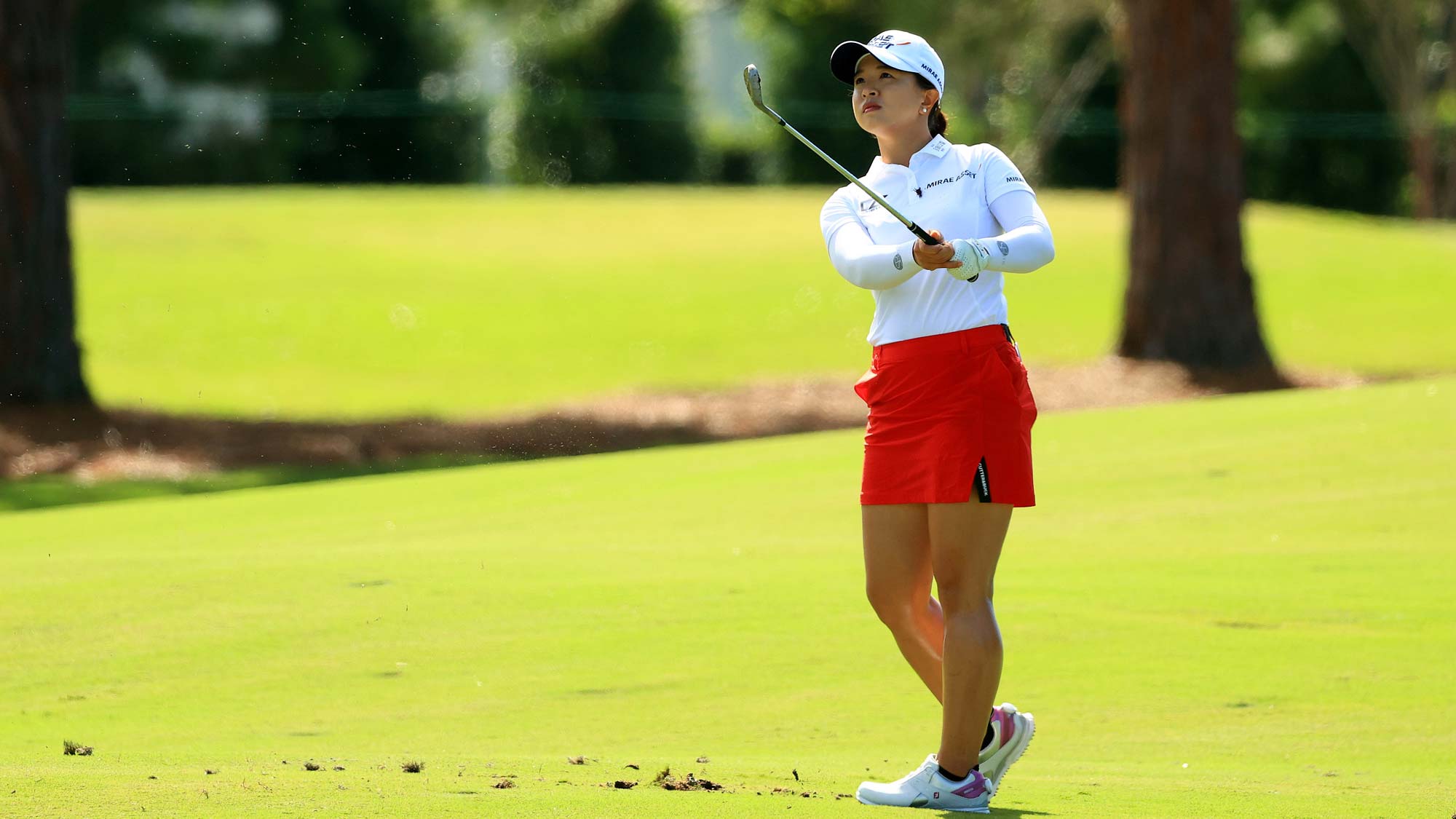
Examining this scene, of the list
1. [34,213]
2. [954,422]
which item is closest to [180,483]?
[34,213]

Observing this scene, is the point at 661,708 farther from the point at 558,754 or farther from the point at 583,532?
the point at 583,532

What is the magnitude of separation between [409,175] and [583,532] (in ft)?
107

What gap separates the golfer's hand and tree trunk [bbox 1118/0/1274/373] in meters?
14.9

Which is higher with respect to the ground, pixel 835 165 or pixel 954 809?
pixel 835 165

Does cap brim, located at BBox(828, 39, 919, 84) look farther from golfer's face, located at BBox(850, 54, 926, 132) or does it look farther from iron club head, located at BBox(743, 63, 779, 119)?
iron club head, located at BBox(743, 63, 779, 119)

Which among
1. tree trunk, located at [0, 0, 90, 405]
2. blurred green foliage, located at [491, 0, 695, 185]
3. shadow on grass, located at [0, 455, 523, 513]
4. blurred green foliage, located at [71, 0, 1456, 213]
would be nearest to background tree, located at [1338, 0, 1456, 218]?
blurred green foliage, located at [71, 0, 1456, 213]

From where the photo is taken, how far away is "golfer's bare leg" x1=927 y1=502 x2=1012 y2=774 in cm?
508

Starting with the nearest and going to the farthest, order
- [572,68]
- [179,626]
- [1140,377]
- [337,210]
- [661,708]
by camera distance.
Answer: [661,708]
[179,626]
[1140,377]
[337,210]
[572,68]

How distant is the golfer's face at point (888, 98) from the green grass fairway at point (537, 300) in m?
14.3

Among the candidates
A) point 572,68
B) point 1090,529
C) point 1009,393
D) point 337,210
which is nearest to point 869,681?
point 1009,393

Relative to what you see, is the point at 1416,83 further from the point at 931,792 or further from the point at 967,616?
the point at 931,792

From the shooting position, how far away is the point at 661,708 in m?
6.88

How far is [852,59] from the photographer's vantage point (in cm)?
540

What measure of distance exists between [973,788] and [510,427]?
42.7 feet
